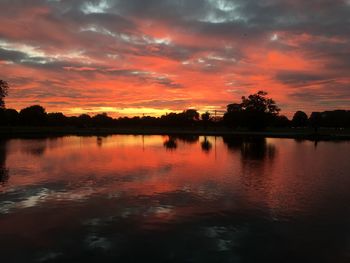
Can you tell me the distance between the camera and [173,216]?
40.5ft

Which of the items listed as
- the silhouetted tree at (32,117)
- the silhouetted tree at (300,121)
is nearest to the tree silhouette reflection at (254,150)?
the silhouetted tree at (32,117)

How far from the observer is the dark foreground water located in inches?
359

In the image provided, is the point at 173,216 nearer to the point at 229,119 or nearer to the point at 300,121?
the point at 229,119

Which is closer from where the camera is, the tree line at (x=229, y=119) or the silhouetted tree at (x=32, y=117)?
the tree line at (x=229, y=119)

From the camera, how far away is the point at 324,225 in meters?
11.4

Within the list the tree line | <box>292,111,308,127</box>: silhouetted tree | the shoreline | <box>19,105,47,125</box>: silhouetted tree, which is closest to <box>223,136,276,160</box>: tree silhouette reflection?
the shoreline

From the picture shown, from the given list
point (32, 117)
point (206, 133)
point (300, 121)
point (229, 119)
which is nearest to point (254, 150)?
point (206, 133)

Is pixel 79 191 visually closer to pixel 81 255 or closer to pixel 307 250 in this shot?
pixel 81 255

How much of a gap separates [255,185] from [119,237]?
984cm

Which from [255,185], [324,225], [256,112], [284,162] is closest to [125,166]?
[255,185]

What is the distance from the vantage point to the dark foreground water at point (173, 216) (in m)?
9.12

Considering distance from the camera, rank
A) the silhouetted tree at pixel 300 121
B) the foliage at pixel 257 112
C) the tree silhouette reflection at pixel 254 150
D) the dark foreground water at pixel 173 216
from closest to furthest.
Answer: the dark foreground water at pixel 173 216
the tree silhouette reflection at pixel 254 150
the foliage at pixel 257 112
the silhouetted tree at pixel 300 121

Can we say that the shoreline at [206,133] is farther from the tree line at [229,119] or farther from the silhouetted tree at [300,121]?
the silhouetted tree at [300,121]

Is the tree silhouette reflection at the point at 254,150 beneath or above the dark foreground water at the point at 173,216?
above
